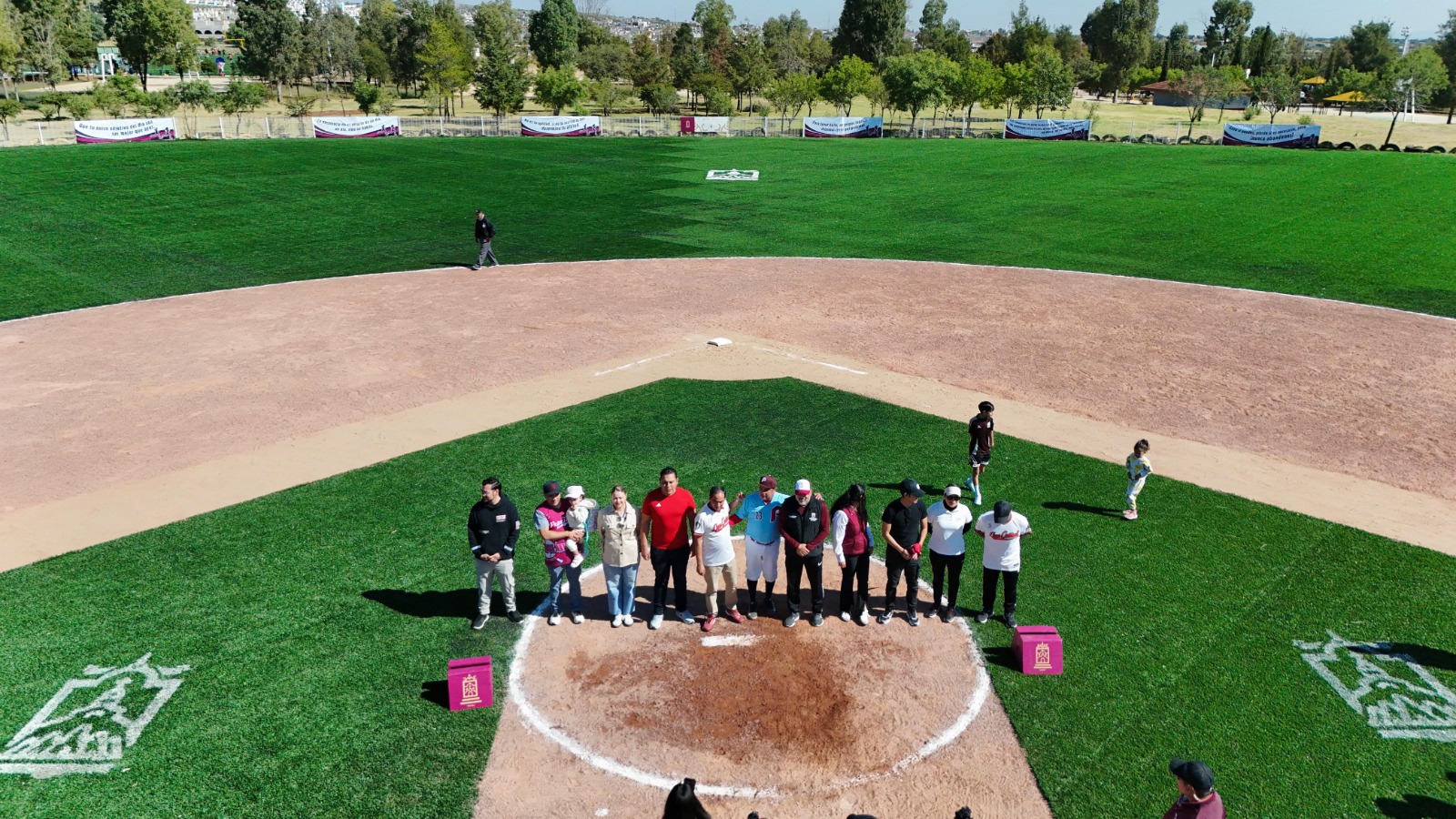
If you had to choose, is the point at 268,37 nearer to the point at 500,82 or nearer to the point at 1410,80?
the point at 500,82

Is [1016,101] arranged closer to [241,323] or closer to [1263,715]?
[241,323]

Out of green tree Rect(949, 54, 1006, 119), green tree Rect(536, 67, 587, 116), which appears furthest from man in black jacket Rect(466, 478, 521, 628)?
green tree Rect(536, 67, 587, 116)

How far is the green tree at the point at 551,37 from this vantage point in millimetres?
111188

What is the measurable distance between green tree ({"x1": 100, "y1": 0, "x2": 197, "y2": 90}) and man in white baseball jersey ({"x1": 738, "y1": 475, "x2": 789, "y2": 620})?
326ft

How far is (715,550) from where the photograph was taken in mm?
10938

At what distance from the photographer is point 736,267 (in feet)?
104

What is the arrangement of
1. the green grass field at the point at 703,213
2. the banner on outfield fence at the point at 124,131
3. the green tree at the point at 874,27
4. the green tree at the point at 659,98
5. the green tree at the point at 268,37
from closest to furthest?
the green grass field at the point at 703,213 → the banner on outfield fence at the point at 124,131 → the green tree at the point at 659,98 → the green tree at the point at 268,37 → the green tree at the point at 874,27

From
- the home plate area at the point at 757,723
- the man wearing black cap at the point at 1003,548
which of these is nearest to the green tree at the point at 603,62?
the man wearing black cap at the point at 1003,548

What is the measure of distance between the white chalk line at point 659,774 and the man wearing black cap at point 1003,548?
0.65 m

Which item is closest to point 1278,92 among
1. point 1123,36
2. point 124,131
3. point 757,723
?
point 1123,36

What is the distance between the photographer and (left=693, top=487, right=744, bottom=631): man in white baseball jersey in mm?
10836

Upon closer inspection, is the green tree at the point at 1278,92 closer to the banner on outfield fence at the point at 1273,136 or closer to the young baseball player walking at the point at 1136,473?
the banner on outfield fence at the point at 1273,136

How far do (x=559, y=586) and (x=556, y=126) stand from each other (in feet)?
187

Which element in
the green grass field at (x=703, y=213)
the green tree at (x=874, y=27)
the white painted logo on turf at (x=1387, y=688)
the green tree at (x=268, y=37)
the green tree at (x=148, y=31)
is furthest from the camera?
the green tree at (x=874, y=27)
